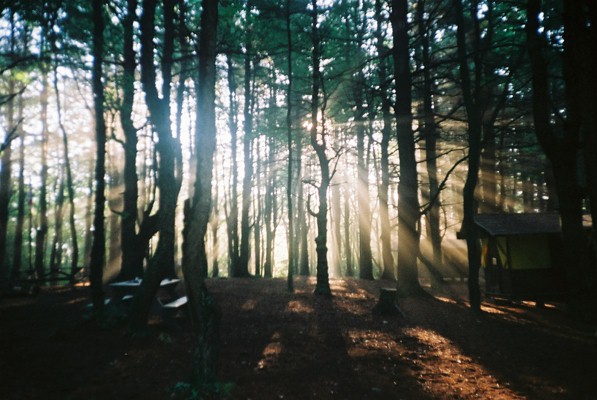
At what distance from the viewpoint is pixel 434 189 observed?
63.3ft

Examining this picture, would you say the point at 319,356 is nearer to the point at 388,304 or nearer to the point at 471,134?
the point at 388,304

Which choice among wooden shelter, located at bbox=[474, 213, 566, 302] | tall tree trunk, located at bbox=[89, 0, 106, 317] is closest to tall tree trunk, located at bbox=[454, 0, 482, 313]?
wooden shelter, located at bbox=[474, 213, 566, 302]

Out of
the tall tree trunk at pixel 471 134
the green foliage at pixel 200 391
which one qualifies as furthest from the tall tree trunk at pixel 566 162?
the green foliage at pixel 200 391

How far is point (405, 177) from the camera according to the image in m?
11.8

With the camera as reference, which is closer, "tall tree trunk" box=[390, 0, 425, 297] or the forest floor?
the forest floor

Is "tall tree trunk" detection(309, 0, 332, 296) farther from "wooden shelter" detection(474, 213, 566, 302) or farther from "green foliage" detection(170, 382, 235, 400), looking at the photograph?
"green foliage" detection(170, 382, 235, 400)

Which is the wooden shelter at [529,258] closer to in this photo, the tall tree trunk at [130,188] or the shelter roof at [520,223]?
the shelter roof at [520,223]

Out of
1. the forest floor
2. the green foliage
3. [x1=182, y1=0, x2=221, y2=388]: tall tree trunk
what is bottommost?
the forest floor

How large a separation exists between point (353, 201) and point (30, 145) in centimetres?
2830

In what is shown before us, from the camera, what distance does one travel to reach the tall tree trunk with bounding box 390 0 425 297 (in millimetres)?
11469

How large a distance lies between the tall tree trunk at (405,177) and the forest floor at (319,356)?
156 centimetres

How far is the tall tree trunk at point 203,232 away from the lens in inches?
183

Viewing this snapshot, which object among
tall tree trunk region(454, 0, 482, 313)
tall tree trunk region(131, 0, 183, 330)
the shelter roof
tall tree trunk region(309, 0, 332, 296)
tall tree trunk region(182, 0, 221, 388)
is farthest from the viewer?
the shelter roof

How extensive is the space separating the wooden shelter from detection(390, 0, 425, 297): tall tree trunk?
436cm
